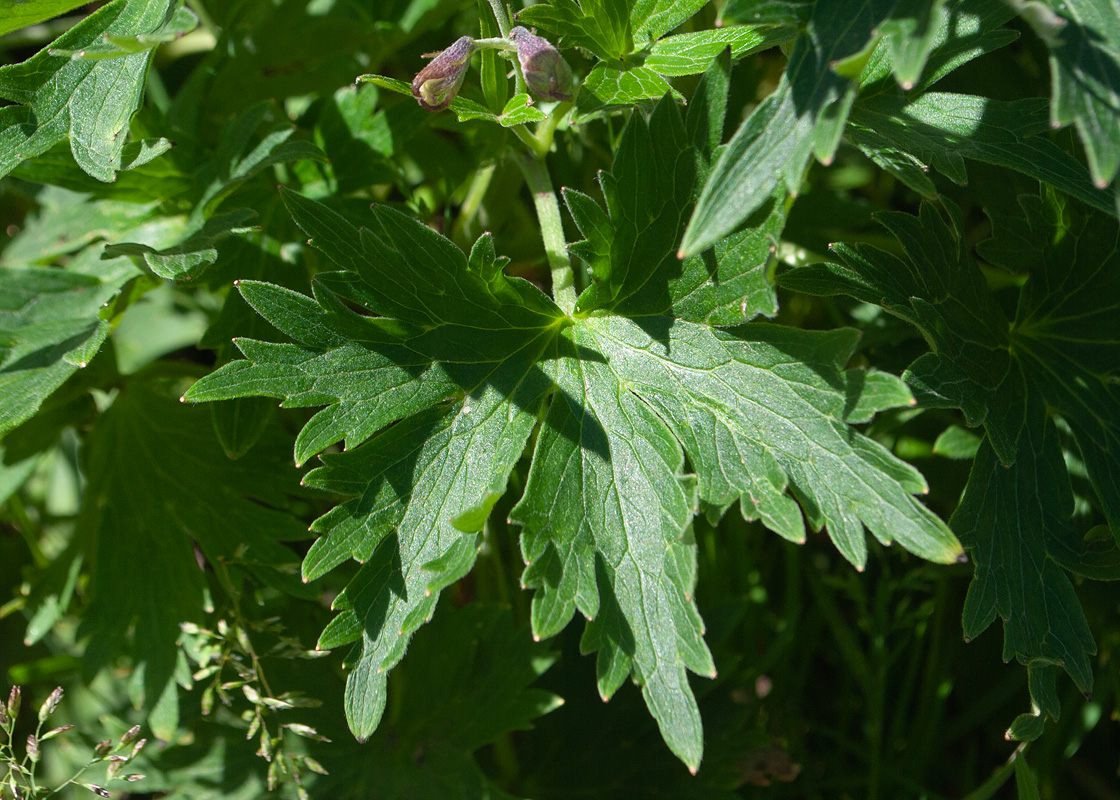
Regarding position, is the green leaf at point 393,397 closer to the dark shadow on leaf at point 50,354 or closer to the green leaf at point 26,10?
the dark shadow on leaf at point 50,354

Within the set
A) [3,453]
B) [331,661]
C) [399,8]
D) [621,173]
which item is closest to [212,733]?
[331,661]

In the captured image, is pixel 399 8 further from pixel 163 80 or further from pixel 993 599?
pixel 993 599

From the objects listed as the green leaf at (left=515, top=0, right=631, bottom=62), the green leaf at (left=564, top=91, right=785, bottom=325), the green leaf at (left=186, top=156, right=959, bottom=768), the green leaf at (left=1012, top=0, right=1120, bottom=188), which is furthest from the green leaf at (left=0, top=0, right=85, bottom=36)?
the green leaf at (left=1012, top=0, right=1120, bottom=188)

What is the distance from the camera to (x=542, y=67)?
117 cm

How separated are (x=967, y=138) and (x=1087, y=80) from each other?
1.15 ft

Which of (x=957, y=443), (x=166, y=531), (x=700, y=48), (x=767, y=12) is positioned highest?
(x=767, y=12)

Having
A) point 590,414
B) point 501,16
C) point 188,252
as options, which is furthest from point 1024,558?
point 188,252

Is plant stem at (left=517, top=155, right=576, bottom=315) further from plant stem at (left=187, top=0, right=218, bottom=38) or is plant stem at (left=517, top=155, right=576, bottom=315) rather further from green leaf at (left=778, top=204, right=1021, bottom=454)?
plant stem at (left=187, top=0, right=218, bottom=38)

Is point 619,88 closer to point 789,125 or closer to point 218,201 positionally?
point 789,125

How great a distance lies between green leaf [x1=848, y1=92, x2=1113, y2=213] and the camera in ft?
4.19

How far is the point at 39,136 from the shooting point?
1.32 m

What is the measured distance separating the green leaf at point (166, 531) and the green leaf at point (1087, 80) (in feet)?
4.30

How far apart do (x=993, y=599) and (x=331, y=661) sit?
1.27 metres

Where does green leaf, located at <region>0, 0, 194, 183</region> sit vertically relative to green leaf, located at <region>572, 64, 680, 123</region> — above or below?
above
